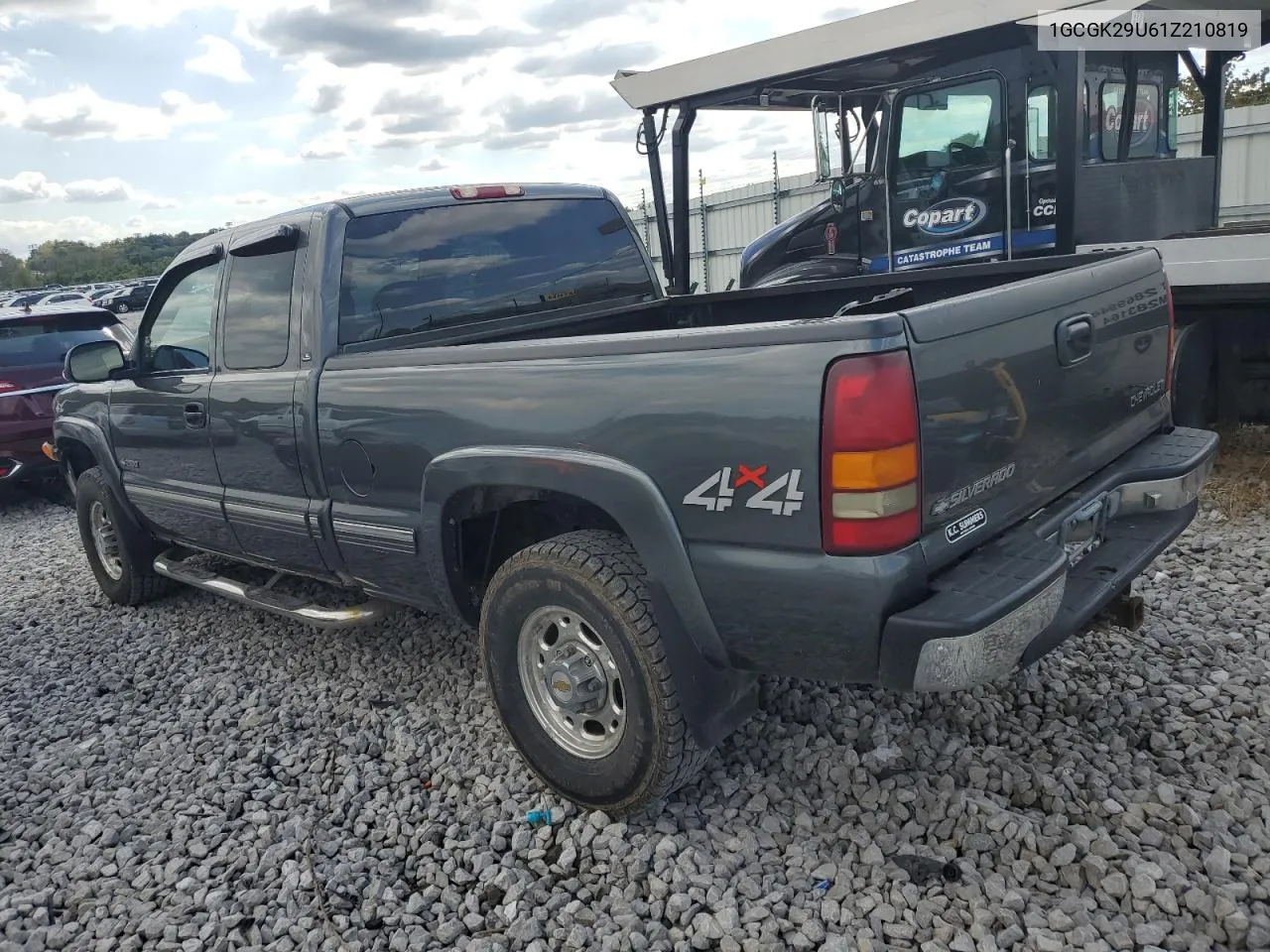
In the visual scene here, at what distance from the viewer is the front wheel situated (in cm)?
274

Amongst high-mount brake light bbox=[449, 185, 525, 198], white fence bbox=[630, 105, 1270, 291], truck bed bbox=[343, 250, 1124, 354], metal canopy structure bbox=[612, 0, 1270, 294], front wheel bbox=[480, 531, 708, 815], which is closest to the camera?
front wheel bbox=[480, 531, 708, 815]

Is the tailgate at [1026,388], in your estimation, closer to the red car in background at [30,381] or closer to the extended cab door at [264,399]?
the extended cab door at [264,399]

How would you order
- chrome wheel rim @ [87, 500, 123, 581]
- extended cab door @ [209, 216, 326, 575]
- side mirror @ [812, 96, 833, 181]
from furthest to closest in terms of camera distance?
side mirror @ [812, 96, 833, 181] < chrome wheel rim @ [87, 500, 123, 581] < extended cab door @ [209, 216, 326, 575]

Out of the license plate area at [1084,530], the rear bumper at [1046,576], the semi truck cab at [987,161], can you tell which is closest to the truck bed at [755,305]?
the rear bumper at [1046,576]

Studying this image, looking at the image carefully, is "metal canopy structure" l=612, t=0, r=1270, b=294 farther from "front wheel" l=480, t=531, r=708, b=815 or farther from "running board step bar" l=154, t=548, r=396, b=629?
"front wheel" l=480, t=531, r=708, b=815

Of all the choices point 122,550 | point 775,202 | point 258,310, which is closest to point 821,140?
point 258,310

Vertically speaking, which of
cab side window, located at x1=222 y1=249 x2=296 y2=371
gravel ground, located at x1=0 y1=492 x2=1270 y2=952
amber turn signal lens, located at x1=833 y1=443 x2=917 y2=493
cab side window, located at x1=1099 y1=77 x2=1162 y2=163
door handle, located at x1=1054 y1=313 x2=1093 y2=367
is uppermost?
cab side window, located at x1=1099 y1=77 x2=1162 y2=163

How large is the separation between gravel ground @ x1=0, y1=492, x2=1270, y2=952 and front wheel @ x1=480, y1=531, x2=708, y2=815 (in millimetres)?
162

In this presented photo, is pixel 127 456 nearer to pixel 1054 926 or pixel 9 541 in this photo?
pixel 9 541

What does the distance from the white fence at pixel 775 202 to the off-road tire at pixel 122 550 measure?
840cm

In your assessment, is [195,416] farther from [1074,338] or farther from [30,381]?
[30,381]

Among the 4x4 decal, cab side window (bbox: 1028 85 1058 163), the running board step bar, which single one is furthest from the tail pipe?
cab side window (bbox: 1028 85 1058 163)

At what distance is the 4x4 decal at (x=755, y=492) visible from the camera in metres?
2.34

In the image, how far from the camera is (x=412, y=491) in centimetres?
330
